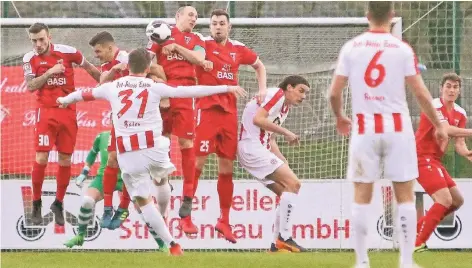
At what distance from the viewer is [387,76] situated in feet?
28.9

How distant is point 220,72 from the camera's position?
12.7 m

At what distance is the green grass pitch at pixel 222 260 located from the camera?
36.4ft

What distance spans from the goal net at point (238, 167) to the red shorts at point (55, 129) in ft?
5.27

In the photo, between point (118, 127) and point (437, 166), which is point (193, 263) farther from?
point (437, 166)

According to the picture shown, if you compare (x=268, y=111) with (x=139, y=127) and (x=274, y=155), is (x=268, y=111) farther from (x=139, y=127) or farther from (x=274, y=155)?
(x=139, y=127)

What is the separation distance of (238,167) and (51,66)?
3468mm

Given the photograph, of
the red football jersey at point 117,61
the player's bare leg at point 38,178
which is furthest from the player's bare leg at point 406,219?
the player's bare leg at point 38,178

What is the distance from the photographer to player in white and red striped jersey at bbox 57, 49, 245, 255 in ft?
36.0

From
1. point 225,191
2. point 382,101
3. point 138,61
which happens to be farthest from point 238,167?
point 382,101

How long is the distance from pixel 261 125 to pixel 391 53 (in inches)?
148

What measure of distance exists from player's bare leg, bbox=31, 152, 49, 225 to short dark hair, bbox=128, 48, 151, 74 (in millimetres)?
2615

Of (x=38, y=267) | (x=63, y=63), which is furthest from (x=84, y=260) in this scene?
(x=63, y=63)

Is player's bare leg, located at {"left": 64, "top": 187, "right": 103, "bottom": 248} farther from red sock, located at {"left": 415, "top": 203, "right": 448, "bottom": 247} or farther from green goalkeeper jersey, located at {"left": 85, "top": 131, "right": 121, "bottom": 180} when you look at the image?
red sock, located at {"left": 415, "top": 203, "right": 448, "bottom": 247}

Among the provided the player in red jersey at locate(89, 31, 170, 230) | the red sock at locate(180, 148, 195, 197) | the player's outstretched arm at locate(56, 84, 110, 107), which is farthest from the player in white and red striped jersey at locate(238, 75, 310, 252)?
the player's outstretched arm at locate(56, 84, 110, 107)
